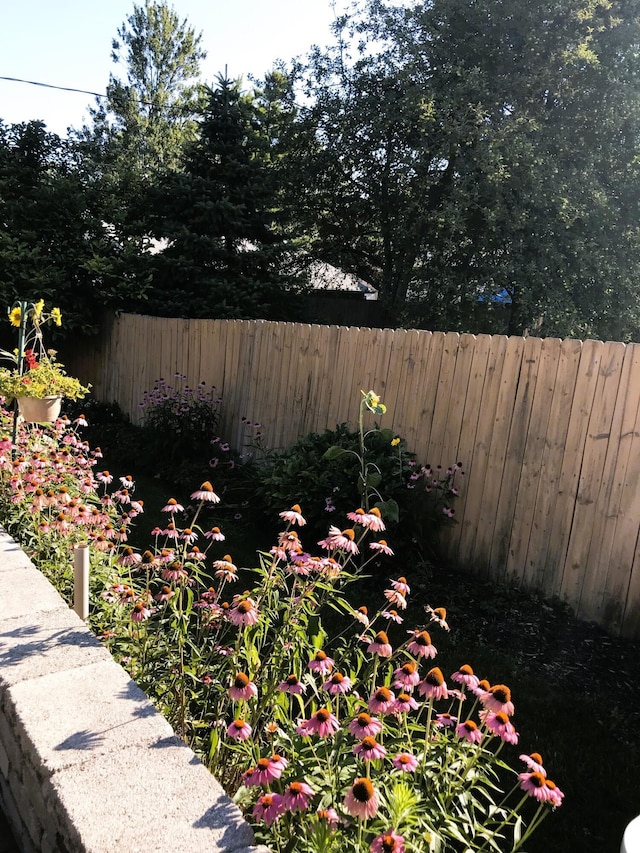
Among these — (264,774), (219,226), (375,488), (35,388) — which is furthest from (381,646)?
(219,226)

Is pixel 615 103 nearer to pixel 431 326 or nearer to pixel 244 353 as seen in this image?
pixel 431 326

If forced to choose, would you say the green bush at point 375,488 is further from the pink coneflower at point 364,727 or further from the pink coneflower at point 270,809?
the pink coneflower at point 270,809

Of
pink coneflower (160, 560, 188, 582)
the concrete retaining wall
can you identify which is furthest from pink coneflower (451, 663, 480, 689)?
pink coneflower (160, 560, 188, 582)

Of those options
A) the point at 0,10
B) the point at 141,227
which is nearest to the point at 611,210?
the point at 141,227

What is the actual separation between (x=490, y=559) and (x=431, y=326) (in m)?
8.27

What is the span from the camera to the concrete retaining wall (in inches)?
46.0

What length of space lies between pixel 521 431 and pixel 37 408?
305cm

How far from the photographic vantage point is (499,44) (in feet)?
32.7

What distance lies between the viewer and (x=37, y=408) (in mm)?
3883

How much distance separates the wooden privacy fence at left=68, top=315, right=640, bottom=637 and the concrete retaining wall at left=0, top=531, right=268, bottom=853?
277 cm

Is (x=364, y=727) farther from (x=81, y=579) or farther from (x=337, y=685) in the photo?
(x=81, y=579)

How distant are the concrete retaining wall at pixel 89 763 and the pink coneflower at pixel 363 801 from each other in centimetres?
21

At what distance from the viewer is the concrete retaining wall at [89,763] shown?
1.17m

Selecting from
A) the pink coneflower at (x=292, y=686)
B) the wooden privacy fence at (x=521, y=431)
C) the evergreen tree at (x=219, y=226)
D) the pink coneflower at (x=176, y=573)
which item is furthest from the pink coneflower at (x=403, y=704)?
the evergreen tree at (x=219, y=226)
